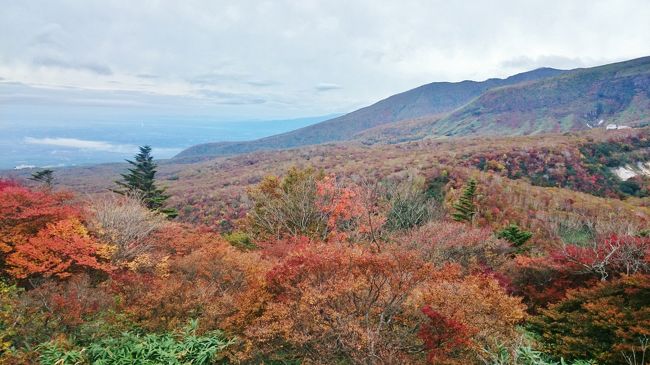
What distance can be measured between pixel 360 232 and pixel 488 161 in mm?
44581

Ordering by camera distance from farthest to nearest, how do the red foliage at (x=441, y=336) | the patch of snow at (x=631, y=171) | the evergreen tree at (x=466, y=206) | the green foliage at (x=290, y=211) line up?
the patch of snow at (x=631, y=171)
the evergreen tree at (x=466, y=206)
the green foliage at (x=290, y=211)
the red foliage at (x=441, y=336)

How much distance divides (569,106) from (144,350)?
206m

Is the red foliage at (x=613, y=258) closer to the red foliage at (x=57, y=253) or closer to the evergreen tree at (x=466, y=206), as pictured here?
the red foliage at (x=57, y=253)

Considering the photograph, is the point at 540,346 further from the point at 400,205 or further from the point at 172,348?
the point at 400,205

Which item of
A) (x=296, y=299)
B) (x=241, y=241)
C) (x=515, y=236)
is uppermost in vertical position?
(x=296, y=299)

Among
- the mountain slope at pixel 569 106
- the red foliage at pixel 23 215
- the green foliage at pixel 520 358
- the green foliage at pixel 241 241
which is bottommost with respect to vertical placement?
the green foliage at pixel 241 241

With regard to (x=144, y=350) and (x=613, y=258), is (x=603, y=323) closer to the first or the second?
(x=613, y=258)

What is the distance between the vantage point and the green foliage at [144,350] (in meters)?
8.70

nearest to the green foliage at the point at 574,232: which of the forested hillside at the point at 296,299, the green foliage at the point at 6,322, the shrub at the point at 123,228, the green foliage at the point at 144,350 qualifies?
the forested hillside at the point at 296,299

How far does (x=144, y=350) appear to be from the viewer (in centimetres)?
917

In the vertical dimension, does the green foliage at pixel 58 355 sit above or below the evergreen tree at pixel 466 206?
above

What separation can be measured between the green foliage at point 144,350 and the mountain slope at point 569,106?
172202mm

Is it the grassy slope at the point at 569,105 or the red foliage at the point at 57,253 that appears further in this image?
A: the grassy slope at the point at 569,105

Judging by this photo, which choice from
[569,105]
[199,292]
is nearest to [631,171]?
[199,292]
